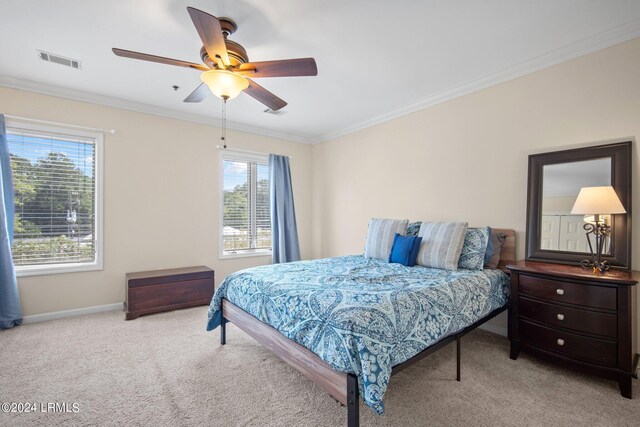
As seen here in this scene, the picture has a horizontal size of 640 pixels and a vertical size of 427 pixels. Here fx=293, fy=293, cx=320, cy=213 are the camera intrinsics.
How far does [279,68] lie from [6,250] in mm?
3367

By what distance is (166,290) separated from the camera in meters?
3.57

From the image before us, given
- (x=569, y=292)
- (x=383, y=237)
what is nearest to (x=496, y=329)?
(x=569, y=292)

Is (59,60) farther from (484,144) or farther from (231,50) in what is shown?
(484,144)

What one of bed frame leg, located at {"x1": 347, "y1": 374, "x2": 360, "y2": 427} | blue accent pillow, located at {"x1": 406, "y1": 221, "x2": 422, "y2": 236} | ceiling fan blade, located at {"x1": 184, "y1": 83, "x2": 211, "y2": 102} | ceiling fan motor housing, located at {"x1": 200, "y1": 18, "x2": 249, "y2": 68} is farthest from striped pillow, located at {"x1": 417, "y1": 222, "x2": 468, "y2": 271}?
ceiling fan blade, located at {"x1": 184, "y1": 83, "x2": 211, "y2": 102}

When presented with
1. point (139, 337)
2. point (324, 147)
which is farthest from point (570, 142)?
point (139, 337)

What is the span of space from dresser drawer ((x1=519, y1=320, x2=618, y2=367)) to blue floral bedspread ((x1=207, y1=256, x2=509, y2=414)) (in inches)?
12.1

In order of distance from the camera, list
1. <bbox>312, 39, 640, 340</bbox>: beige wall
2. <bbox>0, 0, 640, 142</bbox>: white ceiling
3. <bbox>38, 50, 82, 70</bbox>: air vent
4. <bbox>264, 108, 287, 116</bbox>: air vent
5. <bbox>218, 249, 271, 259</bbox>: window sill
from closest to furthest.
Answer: <bbox>0, 0, 640, 142</bbox>: white ceiling → <bbox>312, 39, 640, 340</bbox>: beige wall → <bbox>38, 50, 82, 70</bbox>: air vent → <bbox>264, 108, 287, 116</bbox>: air vent → <bbox>218, 249, 271, 259</bbox>: window sill

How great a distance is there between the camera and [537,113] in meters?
2.77

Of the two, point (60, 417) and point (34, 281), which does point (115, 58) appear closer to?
point (34, 281)

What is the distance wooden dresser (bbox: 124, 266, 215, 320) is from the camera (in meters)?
3.38

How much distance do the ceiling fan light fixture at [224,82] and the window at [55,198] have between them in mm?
2426

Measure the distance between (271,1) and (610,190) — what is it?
2.74 metres

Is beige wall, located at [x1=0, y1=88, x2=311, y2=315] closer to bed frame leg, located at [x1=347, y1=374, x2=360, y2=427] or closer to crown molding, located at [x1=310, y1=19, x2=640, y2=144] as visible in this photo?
crown molding, located at [x1=310, y1=19, x2=640, y2=144]

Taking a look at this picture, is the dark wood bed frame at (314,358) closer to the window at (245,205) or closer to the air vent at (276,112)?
the window at (245,205)
